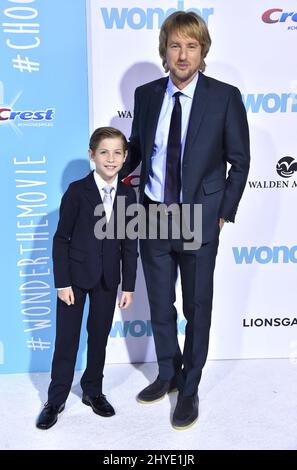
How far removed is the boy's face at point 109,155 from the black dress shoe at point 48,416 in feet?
3.66

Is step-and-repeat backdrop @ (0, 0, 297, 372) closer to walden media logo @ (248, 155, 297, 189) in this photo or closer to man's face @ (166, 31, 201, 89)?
walden media logo @ (248, 155, 297, 189)

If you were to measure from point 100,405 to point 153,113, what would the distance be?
1396 millimetres

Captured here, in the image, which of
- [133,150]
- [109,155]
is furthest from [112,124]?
[109,155]

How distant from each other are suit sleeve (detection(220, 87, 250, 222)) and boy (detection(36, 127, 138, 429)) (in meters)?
0.43

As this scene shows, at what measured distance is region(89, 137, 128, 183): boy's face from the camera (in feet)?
7.34

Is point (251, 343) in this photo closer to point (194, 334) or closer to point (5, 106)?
point (194, 334)

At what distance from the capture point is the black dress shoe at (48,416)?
2.43 m

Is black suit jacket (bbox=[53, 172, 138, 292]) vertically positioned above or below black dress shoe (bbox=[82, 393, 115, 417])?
above

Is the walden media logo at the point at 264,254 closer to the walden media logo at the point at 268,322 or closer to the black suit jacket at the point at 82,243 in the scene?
the walden media logo at the point at 268,322

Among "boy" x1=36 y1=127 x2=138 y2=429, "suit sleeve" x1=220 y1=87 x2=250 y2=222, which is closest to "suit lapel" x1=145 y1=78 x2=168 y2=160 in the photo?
"boy" x1=36 y1=127 x2=138 y2=429

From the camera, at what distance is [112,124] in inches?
112

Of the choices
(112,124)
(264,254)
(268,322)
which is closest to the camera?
(112,124)

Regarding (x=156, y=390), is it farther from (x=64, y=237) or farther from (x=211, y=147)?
(x=211, y=147)
